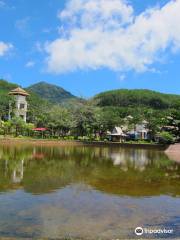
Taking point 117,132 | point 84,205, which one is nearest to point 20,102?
point 117,132

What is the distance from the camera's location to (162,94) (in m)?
110

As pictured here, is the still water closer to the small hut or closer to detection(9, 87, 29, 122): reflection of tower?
the small hut

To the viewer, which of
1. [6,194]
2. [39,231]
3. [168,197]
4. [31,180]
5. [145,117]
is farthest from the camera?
[145,117]

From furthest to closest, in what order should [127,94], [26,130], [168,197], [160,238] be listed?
1. [127,94]
2. [26,130]
3. [168,197]
4. [160,238]

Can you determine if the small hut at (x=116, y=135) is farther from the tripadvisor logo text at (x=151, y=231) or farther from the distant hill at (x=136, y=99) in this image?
the tripadvisor logo text at (x=151, y=231)

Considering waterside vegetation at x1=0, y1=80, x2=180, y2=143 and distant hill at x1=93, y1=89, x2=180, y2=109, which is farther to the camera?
distant hill at x1=93, y1=89, x2=180, y2=109

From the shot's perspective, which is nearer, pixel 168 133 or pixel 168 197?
pixel 168 197

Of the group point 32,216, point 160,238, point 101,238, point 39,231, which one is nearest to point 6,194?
point 32,216

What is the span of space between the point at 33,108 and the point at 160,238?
213ft

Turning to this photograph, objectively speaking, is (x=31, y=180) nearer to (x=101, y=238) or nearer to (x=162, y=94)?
(x=101, y=238)

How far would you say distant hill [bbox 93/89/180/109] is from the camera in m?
102

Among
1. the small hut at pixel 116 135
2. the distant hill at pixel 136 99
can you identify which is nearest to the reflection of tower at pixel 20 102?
the small hut at pixel 116 135

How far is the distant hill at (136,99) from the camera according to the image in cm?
Result: 10150

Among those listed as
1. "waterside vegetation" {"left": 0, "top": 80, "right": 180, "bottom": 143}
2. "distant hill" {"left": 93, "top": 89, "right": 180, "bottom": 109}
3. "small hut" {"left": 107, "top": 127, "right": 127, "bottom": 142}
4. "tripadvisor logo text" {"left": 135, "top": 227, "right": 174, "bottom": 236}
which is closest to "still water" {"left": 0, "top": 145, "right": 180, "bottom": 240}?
"tripadvisor logo text" {"left": 135, "top": 227, "right": 174, "bottom": 236}
